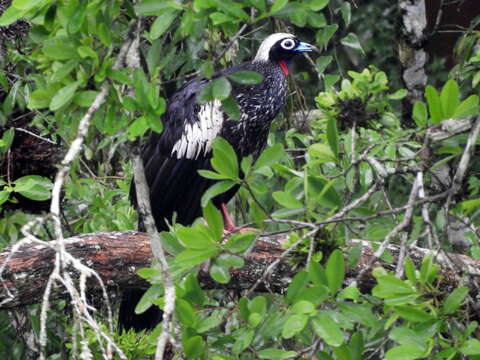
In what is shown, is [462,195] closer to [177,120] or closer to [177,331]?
[177,331]

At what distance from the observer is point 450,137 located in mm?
2002

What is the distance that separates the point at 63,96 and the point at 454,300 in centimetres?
97

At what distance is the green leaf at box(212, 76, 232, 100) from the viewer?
1972 mm

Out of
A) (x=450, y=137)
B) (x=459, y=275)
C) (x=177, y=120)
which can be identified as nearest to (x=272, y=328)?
(x=459, y=275)

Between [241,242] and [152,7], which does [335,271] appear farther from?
[152,7]

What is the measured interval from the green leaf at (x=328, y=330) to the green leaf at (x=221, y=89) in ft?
1.84

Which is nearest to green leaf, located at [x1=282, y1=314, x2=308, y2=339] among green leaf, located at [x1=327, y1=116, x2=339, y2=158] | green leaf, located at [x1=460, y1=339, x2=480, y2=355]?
green leaf, located at [x1=460, y1=339, x2=480, y2=355]

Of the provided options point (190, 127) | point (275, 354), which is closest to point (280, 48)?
point (190, 127)

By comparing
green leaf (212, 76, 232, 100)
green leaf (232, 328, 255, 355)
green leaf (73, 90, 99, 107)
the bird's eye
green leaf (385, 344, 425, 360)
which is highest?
green leaf (73, 90, 99, 107)

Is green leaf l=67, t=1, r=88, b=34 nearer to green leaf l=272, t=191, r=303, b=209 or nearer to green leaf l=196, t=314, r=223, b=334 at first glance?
green leaf l=272, t=191, r=303, b=209

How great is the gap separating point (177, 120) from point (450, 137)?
192 centimetres

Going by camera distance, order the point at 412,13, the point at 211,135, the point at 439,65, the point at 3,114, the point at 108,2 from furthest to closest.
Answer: the point at 439,65 < the point at 412,13 < the point at 211,135 < the point at 3,114 < the point at 108,2

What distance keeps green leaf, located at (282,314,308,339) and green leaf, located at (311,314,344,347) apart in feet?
0.09

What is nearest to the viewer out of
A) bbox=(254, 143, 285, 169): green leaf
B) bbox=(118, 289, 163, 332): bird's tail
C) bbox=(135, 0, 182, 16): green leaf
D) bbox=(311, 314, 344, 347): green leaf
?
bbox=(311, 314, 344, 347): green leaf
